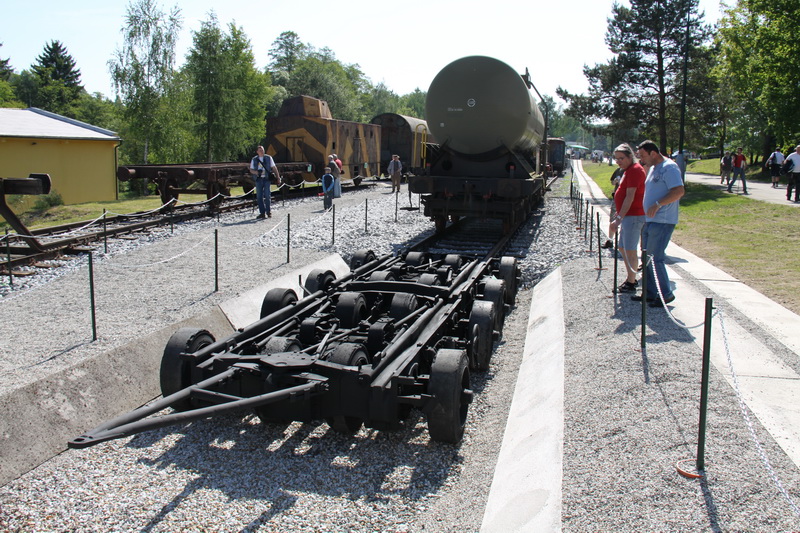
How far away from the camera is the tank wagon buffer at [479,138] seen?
41.4 feet

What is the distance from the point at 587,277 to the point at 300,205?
12.2 metres

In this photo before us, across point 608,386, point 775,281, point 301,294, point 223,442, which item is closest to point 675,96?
point 775,281

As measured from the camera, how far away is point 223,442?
478cm

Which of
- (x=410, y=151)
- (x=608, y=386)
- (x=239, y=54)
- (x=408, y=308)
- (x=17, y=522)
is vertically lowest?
→ (x=17, y=522)

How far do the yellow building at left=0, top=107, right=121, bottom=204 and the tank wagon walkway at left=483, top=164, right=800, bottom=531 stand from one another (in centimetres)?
2254

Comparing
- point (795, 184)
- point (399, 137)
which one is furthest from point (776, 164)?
point (399, 137)

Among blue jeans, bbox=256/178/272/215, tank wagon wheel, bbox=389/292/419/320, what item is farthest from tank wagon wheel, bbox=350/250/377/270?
blue jeans, bbox=256/178/272/215

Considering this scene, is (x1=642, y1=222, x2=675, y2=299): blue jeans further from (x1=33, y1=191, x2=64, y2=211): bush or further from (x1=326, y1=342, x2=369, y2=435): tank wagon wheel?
(x1=33, y1=191, x2=64, y2=211): bush

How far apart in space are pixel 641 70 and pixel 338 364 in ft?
86.1

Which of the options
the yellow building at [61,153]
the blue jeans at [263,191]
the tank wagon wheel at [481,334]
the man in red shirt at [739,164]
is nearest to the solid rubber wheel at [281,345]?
the tank wagon wheel at [481,334]

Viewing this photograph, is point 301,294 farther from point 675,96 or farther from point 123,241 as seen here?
point 675,96

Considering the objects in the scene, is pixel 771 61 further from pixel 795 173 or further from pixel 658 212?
pixel 658 212

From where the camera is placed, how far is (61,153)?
963 inches

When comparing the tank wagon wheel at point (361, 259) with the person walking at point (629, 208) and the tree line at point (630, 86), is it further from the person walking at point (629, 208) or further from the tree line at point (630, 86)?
the tree line at point (630, 86)
